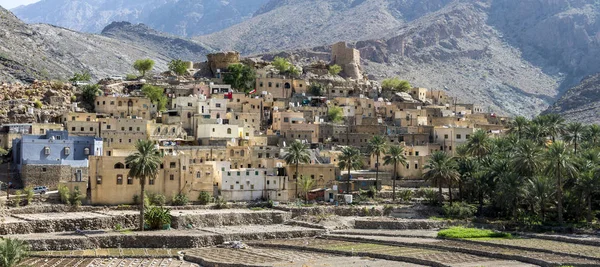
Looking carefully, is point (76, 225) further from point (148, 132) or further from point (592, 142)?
point (592, 142)

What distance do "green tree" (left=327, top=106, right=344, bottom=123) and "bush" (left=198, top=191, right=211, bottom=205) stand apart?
2641 cm

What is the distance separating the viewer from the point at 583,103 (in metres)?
144

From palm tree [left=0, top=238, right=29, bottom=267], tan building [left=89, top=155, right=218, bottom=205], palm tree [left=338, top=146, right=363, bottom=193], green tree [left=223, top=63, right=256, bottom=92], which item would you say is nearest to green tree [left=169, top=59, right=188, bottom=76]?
green tree [left=223, top=63, right=256, bottom=92]

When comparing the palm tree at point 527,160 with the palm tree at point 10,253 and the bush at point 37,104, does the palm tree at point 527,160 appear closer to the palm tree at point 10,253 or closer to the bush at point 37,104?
the palm tree at point 10,253

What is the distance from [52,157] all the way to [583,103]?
9849 centimetres

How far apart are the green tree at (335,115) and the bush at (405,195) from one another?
19.3 meters

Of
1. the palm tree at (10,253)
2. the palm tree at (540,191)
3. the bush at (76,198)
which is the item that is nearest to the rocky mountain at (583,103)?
the palm tree at (540,191)

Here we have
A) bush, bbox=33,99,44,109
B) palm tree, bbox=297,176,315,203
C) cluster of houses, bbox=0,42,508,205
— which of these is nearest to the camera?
cluster of houses, bbox=0,42,508,205

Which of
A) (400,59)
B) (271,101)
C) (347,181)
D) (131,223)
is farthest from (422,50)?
(131,223)

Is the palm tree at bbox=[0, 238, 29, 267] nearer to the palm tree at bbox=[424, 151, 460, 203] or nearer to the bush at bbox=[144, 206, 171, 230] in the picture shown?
the bush at bbox=[144, 206, 171, 230]

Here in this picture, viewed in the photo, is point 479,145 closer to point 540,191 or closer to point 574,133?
point 540,191

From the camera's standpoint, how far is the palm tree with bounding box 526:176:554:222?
68.8 meters

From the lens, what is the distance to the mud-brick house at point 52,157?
6981 cm

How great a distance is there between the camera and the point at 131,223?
64.4m
